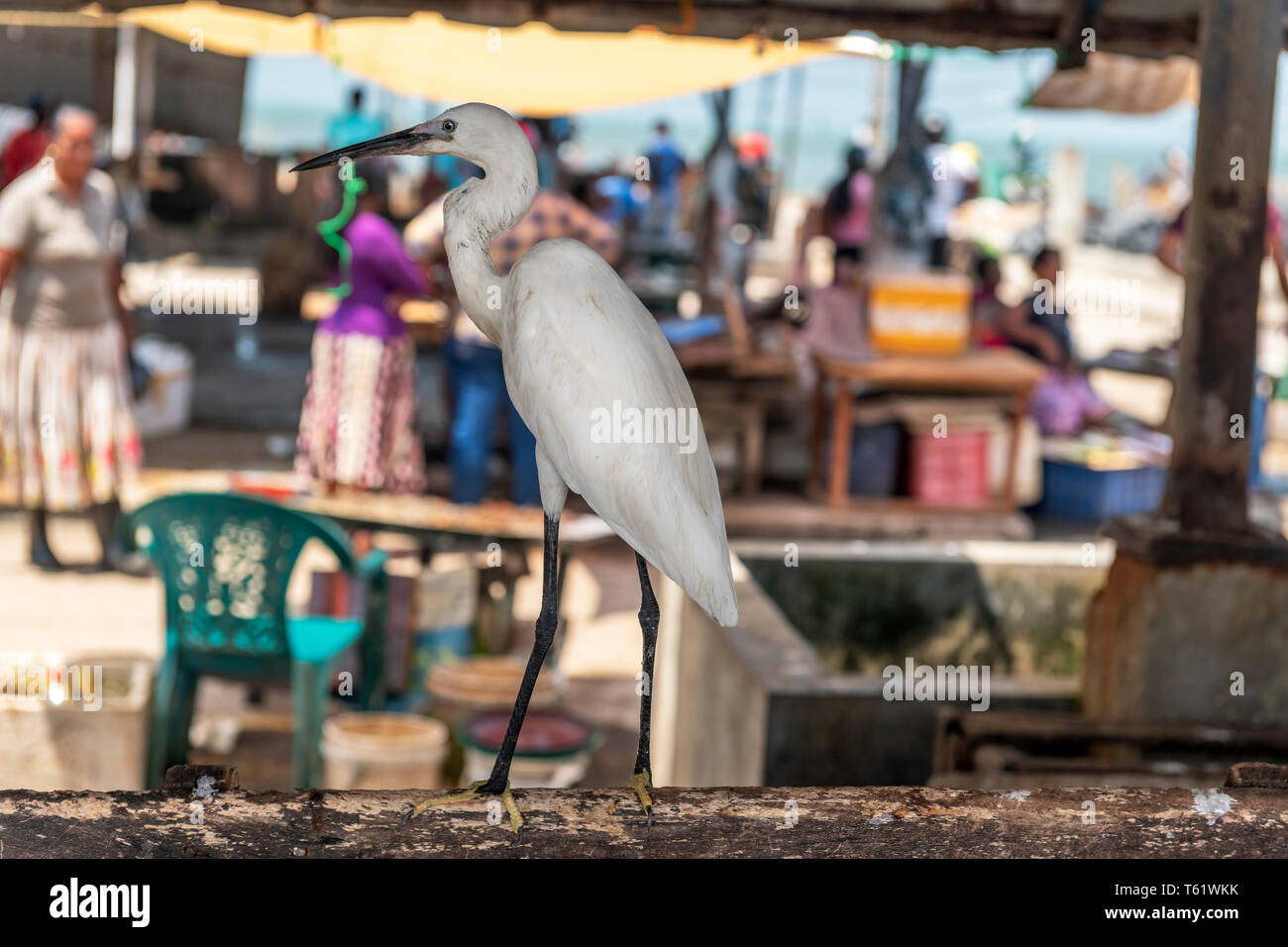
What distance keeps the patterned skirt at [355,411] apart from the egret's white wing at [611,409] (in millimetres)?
4842

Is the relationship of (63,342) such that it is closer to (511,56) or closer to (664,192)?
(511,56)

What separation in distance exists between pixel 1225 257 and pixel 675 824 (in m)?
2.60

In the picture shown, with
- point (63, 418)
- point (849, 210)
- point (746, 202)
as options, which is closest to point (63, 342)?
point (63, 418)

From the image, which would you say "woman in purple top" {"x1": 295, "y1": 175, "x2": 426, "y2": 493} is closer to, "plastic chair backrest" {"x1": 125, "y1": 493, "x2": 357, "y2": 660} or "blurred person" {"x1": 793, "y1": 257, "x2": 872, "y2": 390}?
"plastic chair backrest" {"x1": 125, "y1": 493, "x2": 357, "y2": 660}

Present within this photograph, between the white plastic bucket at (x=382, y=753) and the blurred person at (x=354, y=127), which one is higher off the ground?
the blurred person at (x=354, y=127)

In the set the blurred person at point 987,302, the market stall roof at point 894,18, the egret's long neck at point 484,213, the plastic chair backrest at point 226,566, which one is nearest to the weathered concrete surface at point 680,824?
the egret's long neck at point 484,213

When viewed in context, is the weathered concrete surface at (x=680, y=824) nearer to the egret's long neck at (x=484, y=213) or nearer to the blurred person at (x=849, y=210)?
the egret's long neck at (x=484, y=213)

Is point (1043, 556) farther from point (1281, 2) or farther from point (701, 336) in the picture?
point (701, 336)

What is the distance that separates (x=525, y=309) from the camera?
2.18 m

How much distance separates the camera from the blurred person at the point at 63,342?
663 centimetres

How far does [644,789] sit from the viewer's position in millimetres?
2260
